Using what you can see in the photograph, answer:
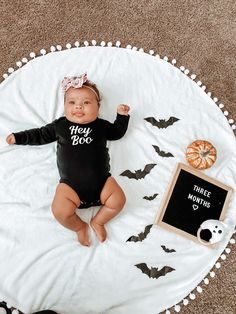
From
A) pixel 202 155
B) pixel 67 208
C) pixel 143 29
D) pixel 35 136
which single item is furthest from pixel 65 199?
pixel 143 29

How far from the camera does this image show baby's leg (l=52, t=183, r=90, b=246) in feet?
4.16

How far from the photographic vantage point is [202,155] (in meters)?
1.39

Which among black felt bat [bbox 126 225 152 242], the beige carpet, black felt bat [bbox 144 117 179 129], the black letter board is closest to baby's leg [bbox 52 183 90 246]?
black felt bat [bbox 126 225 152 242]

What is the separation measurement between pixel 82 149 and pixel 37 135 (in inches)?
6.7

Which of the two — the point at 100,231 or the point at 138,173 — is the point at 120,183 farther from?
the point at 100,231

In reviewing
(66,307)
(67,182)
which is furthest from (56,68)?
(66,307)

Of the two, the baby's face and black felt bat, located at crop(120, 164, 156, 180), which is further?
black felt bat, located at crop(120, 164, 156, 180)

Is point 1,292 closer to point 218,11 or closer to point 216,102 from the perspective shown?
point 216,102

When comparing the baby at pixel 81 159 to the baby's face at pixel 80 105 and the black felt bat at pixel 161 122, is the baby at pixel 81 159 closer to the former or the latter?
the baby's face at pixel 80 105

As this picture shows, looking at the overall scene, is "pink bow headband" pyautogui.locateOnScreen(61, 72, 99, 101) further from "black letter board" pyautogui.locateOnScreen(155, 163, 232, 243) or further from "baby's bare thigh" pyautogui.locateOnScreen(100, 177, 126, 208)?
"black letter board" pyautogui.locateOnScreen(155, 163, 232, 243)

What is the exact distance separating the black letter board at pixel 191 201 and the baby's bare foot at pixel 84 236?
0.78ft

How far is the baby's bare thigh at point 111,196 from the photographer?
51.1 inches

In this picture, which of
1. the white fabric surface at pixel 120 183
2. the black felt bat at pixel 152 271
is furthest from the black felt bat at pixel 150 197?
the black felt bat at pixel 152 271

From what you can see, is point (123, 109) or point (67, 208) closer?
point (67, 208)
